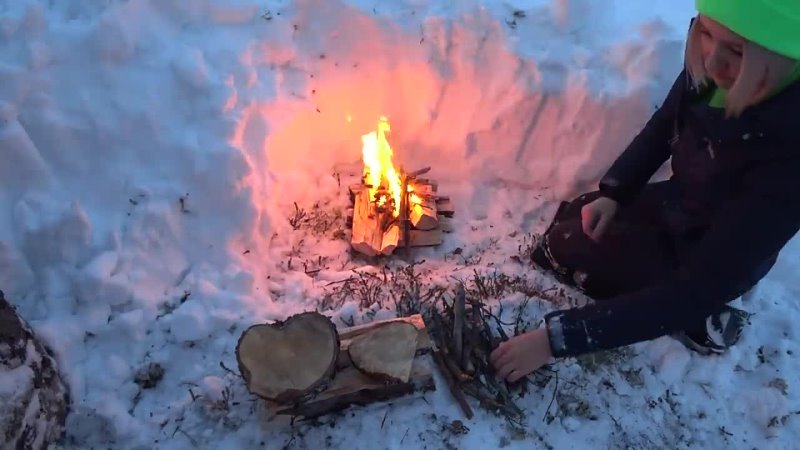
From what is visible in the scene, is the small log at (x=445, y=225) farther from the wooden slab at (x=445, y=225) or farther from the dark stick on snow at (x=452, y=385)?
the dark stick on snow at (x=452, y=385)

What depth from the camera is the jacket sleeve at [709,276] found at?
7.04 ft

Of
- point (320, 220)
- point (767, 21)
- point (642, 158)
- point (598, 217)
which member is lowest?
point (320, 220)

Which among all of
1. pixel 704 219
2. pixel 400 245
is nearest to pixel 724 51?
pixel 704 219

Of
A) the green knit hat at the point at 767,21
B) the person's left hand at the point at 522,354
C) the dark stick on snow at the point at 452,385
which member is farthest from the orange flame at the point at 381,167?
the green knit hat at the point at 767,21

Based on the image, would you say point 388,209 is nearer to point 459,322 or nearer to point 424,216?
point 424,216

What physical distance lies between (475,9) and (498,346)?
6.60ft

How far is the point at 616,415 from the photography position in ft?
9.14

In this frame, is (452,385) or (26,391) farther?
(452,385)

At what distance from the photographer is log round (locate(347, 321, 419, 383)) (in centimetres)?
248

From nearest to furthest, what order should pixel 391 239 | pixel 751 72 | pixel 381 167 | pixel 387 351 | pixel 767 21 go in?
pixel 767 21, pixel 751 72, pixel 387 351, pixel 391 239, pixel 381 167

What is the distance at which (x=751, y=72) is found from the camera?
1943 millimetres

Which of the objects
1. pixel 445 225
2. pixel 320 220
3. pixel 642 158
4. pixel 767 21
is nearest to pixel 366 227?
pixel 320 220

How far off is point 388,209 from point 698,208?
1.50m

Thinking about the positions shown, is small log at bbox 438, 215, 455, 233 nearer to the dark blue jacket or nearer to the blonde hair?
the dark blue jacket
